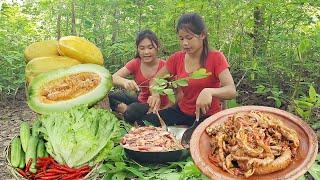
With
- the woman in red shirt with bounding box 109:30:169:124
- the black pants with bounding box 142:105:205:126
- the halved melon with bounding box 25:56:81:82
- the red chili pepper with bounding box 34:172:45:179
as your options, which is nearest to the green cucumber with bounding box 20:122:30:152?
the red chili pepper with bounding box 34:172:45:179

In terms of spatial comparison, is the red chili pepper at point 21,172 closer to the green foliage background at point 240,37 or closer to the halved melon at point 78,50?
the halved melon at point 78,50

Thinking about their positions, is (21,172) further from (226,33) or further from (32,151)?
(226,33)

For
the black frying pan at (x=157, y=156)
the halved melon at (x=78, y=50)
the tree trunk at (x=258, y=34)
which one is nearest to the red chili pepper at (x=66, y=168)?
the black frying pan at (x=157, y=156)

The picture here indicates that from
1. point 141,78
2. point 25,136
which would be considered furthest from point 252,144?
point 141,78

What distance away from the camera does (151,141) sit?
11.8 feet

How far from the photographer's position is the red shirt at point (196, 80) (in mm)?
4043

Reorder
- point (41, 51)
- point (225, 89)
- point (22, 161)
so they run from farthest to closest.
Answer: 1. point (41, 51)
2. point (225, 89)
3. point (22, 161)

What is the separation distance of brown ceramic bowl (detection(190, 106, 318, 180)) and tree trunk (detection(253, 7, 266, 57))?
2.60 meters

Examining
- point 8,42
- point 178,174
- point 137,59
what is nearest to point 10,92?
point 8,42

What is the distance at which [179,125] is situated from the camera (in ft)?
14.5

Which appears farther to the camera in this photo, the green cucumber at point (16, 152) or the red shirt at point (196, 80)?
the red shirt at point (196, 80)

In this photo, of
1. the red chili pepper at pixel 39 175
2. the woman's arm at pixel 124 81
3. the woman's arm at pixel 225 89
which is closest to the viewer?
the red chili pepper at pixel 39 175

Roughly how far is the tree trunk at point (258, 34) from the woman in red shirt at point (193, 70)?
136 cm

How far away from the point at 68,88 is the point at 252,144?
91.5 inches
